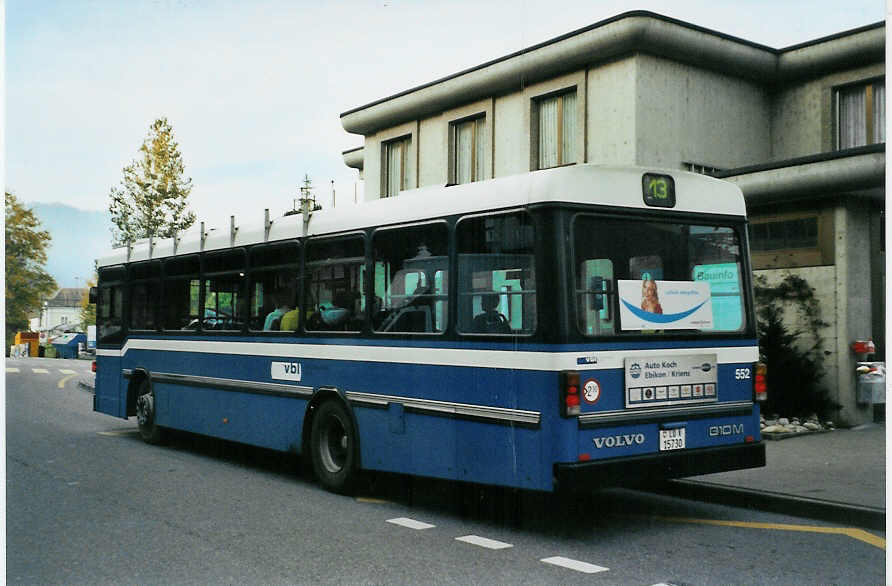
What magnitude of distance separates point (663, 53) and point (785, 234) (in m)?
3.53

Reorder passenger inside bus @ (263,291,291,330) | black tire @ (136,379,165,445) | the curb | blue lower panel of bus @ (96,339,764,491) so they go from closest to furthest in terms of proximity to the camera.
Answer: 1. blue lower panel of bus @ (96,339,764,491)
2. the curb
3. passenger inside bus @ (263,291,291,330)
4. black tire @ (136,379,165,445)

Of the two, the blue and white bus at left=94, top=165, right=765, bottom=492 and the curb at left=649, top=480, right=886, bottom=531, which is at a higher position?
the blue and white bus at left=94, top=165, right=765, bottom=492

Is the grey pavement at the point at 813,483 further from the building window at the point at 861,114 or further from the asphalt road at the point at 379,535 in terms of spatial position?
the building window at the point at 861,114

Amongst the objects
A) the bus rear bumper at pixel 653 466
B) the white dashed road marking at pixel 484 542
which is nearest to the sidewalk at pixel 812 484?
the bus rear bumper at pixel 653 466

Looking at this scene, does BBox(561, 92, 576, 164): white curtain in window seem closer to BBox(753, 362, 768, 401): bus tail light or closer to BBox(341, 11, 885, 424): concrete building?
BBox(341, 11, 885, 424): concrete building

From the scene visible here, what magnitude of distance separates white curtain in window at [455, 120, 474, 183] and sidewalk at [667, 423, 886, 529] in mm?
8352

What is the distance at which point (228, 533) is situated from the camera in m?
7.14

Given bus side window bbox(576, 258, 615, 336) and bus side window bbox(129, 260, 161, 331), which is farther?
bus side window bbox(129, 260, 161, 331)

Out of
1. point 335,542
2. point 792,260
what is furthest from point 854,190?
point 335,542

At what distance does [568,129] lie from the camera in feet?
52.9

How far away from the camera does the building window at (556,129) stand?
16.1 m

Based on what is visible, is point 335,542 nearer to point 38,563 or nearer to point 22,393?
point 38,563

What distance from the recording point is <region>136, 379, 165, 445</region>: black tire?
1223cm

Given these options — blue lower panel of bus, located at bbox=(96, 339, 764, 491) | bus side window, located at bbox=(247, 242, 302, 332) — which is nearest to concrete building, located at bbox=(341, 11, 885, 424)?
blue lower panel of bus, located at bbox=(96, 339, 764, 491)
